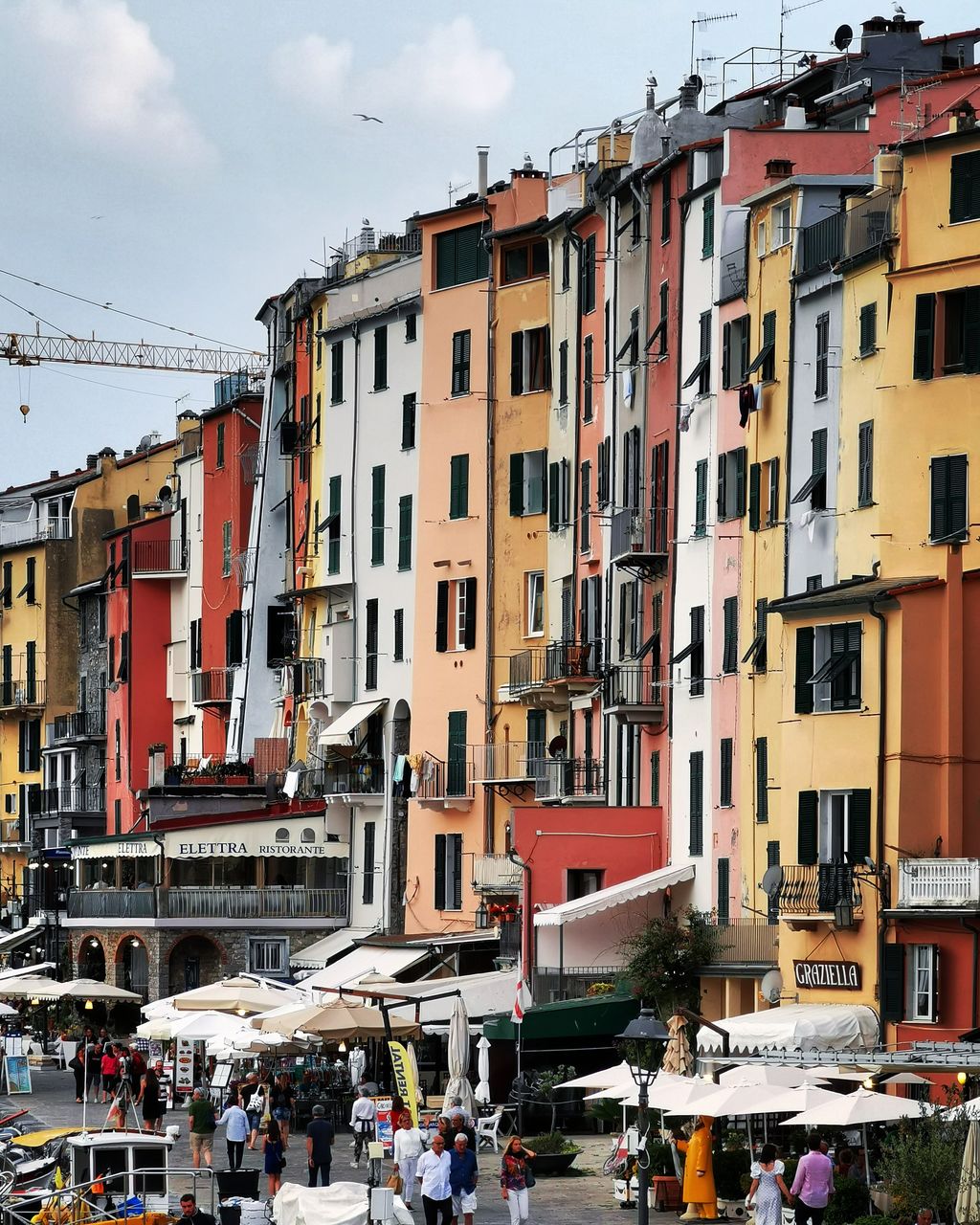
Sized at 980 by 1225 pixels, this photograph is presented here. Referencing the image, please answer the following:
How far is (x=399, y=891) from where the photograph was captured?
2965 inches

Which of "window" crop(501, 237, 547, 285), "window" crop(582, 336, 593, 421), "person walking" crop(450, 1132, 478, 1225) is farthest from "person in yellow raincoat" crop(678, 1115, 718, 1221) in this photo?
"window" crop(501, 237, 547, 285)

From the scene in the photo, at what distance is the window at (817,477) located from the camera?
5175cm

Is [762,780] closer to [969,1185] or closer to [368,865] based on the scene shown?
[969,1185]

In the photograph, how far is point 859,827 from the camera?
47656 millimetres

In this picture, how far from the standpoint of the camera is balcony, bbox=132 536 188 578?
100562 mm

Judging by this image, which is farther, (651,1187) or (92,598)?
(92,598)

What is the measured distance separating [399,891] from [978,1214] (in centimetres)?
4392

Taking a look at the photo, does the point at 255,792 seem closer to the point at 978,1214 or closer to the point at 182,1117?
the point at 182,1117

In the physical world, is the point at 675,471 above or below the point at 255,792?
above

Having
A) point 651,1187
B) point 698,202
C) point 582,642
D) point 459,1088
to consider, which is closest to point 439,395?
point 582,642

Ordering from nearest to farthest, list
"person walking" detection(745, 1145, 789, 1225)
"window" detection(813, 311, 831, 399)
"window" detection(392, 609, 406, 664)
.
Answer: "person walking" detection(745, 1145, 789, 1225) → "window" detection(813, 311, 831, 399) → "window" detection(392, 609, 406, 664)

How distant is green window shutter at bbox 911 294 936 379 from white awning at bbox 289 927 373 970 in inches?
1253

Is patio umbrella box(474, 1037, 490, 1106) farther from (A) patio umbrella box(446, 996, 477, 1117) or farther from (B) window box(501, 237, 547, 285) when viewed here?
(B) window box(501, 237, 547, 285)

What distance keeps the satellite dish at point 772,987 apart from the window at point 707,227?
17.0 m
